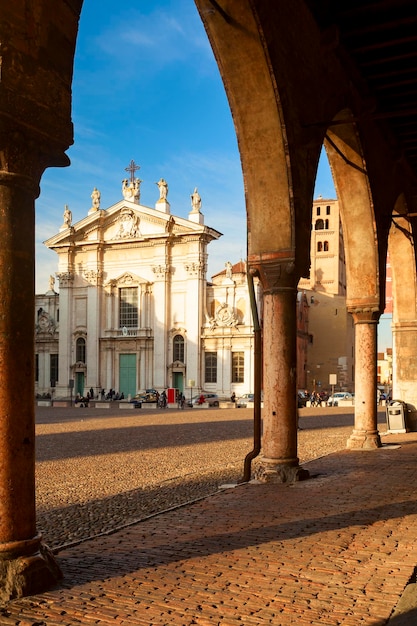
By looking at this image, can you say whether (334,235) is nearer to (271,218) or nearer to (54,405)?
(54,405)

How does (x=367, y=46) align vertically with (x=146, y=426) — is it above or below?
above

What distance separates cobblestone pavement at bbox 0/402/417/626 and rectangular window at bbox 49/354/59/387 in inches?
1784

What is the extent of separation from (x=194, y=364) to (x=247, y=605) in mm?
42724

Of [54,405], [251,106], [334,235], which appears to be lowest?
[54,405]

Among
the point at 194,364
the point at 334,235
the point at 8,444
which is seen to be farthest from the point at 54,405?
the point at 8,444

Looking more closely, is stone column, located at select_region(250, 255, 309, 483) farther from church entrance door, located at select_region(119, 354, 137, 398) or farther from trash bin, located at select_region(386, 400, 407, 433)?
church entrance door, located at select_region(119, 354, 137, 398)

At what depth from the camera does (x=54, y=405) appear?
4462 centimetres

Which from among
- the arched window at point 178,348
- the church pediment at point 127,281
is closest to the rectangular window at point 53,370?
the church pediment at point 127,281

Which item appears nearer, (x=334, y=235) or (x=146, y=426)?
(x=146, y=426)

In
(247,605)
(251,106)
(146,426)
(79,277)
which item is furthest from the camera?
(79,277)

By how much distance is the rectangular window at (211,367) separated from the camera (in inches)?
1827

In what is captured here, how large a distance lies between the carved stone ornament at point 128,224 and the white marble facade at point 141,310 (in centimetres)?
7

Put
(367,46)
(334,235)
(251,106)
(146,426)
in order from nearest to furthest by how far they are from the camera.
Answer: (251,106), (367,46), (146,426), (334,235)

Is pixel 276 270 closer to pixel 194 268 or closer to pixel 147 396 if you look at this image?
pixel 147 396
